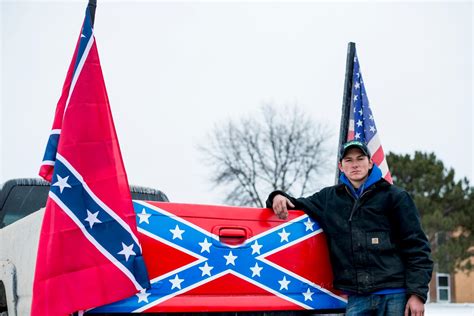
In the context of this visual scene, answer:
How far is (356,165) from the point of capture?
3.35 m

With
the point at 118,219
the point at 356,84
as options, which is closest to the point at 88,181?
the point at 118,219

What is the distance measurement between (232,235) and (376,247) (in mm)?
785

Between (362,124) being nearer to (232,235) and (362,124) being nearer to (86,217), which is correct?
(232,235)

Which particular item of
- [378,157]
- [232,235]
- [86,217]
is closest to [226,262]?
[232,235]

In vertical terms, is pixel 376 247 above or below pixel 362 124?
below

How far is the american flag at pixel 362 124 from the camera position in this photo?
4293 millimetres

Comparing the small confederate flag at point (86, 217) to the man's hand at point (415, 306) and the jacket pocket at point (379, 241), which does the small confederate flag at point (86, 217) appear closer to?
the jacket pocket at point (379, 241)

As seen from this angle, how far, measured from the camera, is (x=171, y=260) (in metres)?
2.77

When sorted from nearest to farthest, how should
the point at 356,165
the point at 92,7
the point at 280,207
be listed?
the point at 92,7
the point at 280,207
the point at 356,165

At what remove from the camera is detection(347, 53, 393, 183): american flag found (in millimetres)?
4293

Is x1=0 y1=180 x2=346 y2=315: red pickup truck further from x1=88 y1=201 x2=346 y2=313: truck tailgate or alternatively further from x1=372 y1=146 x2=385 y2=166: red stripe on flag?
x1=372 y1=146 x2=385 y2=166: red stripe on flag

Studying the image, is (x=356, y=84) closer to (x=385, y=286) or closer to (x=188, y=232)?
(x=385, y=286)

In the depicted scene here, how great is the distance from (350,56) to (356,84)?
22 cm

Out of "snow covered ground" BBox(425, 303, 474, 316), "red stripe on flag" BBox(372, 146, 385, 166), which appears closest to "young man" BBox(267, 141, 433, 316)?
"red stripe on flag" BBox(372, 146, 385, 166)
